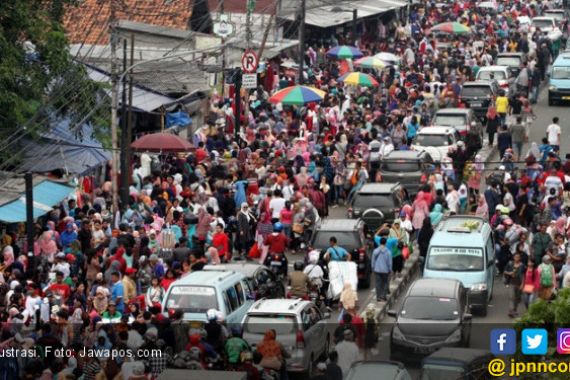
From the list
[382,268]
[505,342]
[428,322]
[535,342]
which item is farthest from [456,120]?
[535,342]

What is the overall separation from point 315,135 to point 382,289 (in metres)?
14.5

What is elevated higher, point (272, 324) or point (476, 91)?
point (476, 91)

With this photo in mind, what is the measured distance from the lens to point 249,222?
3306cm

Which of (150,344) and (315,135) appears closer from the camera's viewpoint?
(150,344)

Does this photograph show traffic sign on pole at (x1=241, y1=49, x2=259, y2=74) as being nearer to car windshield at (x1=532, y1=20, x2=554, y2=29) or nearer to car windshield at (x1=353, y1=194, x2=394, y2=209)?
car windshield at (x1=353, y1=194, x2=394, y2=209)

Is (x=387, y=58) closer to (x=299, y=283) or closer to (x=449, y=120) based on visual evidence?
(x=449, y=120)

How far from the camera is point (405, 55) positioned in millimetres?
58000

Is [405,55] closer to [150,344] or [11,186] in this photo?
[11,186]

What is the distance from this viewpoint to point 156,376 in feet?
70.6

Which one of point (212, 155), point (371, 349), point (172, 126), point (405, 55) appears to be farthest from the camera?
point (405, 55)

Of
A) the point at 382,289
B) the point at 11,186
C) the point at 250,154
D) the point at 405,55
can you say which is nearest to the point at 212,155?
the point at 250,154

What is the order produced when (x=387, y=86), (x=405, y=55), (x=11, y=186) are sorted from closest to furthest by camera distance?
(x=11, y=186) < (x=387, y=86) < (x=405, y=55)

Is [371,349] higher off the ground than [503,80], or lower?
lower

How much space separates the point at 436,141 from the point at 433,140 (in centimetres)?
9
